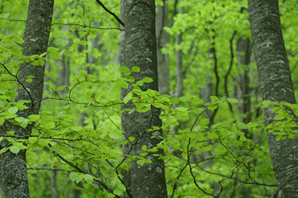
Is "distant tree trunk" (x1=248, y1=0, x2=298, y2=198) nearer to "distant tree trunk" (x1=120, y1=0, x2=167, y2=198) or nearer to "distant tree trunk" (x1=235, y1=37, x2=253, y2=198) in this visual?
"distant tree trunk" (x1=120, y1=0, x2=167, y2=198)

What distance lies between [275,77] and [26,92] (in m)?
2.91

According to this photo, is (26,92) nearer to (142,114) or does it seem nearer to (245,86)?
(142,114)

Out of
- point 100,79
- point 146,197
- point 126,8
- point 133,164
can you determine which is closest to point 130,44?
point 126,8

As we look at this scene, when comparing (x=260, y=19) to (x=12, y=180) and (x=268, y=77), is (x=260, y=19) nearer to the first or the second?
(x=268, y=77)

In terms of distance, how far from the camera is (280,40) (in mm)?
3303

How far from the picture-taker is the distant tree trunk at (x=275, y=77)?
283 cm

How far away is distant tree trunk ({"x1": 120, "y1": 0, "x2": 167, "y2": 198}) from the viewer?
240 cm

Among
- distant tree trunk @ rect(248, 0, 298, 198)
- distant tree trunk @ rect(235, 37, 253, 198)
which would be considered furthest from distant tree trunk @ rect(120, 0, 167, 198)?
distant tree trunk @ rect(235, 37, 253, 198)

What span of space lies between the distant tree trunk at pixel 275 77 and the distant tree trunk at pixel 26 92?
106 inches

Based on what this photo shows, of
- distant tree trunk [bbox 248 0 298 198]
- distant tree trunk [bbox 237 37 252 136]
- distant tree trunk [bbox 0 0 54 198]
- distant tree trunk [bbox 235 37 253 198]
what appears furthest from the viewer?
distant tree trunk [bbox 237 37 252 136]

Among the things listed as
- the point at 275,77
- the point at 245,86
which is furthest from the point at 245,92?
the point at 275,77

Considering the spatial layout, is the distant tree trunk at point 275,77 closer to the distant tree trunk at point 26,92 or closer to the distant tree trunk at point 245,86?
the distant tree trunk at point 245,86

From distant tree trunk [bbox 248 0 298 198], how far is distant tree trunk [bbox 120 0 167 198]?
1430 millimetres

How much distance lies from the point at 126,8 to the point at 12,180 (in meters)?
2.13
